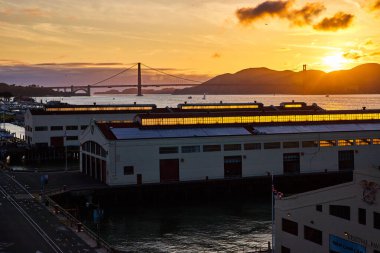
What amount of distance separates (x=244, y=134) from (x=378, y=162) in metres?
22.7

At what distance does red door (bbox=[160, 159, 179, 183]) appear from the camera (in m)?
78.9

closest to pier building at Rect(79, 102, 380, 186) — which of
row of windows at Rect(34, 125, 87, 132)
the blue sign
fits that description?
row of windows at Rect(34, 125, 87, 132)

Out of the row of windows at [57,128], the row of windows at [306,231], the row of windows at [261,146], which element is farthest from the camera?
the row of windows at [57,128]

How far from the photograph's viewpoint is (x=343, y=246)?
124 ft

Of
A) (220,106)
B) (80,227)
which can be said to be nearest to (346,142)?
(220,106)

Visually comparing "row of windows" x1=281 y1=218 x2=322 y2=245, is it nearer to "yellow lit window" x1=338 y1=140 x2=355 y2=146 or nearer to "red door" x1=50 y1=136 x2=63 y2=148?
"yellow lit window" x1=338 y1=140 x2=355 y2=146

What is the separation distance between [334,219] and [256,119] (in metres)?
55.8

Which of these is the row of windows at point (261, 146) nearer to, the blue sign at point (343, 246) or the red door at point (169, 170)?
the red door at point (169, 170)

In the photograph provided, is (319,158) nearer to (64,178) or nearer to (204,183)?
(204,183)

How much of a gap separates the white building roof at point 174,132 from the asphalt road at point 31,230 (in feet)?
56.0

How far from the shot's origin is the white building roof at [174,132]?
263ft

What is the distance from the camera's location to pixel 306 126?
91.0 metres

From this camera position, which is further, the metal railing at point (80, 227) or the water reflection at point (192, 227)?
the water reflection at point (192, 227)

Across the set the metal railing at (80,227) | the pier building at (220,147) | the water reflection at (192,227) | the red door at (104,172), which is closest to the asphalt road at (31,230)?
the metal railing at (80,227)
